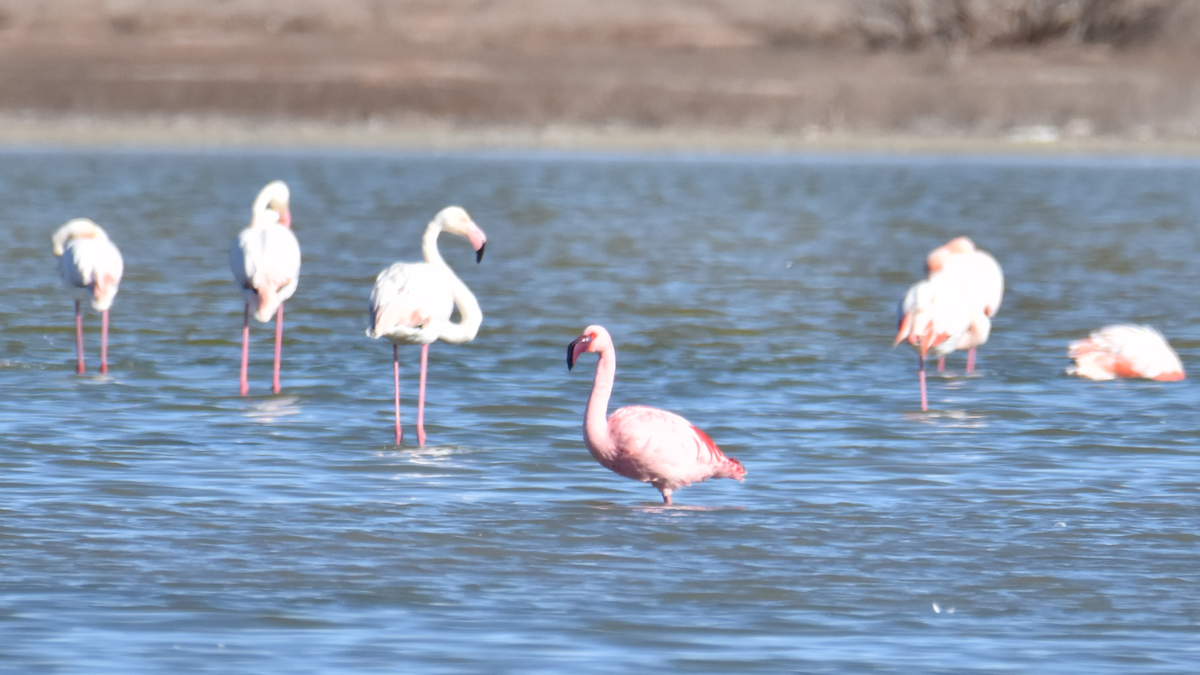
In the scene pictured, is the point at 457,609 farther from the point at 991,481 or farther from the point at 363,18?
the point at 363,18

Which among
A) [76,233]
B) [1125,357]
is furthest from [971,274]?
[76,233]

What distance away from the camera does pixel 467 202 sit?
104 feet

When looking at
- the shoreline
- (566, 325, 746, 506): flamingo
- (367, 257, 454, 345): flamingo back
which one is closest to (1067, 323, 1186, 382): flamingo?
(367, 257, 454, 345): flamingo back

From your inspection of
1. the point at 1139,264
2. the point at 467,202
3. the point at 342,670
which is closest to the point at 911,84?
the point at 467,202

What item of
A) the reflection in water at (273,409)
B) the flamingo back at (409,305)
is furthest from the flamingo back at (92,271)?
the flamingo back at (409,305)

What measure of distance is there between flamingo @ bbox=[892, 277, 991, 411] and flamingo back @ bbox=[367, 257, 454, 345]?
2615 millimetres

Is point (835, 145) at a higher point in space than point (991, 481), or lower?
higher

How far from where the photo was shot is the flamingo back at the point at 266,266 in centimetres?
1123

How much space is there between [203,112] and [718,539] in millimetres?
48632

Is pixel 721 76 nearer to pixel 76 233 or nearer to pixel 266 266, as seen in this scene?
pixel 76 233

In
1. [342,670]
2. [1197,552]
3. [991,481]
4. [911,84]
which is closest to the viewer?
[342,670]

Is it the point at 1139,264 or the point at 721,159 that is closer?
the point at 1139,264

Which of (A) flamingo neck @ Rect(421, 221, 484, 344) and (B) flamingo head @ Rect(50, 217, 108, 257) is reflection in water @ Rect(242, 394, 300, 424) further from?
(B) flamingo head @ Rect(50, 217, 108, 257)

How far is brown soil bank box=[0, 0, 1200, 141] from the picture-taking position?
2167 inches
